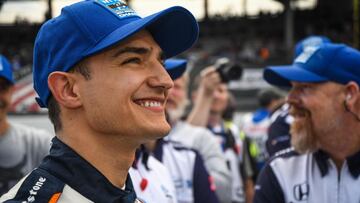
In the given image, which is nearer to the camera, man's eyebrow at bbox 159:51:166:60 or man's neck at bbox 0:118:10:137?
man's eyebrow at bbox 159:51:166:60

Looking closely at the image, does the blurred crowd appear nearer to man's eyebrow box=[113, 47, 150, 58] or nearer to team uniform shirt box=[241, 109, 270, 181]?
man's eyebrow box=[113, 47, 150, 58]

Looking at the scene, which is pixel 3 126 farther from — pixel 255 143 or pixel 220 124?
pixel 255 143

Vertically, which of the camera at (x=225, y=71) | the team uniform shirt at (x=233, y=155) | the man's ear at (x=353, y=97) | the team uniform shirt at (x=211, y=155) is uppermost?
the man's ear at (x=353, y=97)

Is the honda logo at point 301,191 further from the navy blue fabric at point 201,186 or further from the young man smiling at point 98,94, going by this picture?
the young man smiling at point 98,94

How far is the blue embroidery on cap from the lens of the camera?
4.17 ft

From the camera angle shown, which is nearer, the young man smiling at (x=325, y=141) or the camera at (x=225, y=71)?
the young man smiling at (x=325, y=141)

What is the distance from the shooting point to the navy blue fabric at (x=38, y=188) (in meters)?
1.11

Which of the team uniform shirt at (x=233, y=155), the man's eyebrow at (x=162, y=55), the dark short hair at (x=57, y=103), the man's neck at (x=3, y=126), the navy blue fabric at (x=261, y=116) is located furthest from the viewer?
the navy blue fabric at (x=261, y=116)

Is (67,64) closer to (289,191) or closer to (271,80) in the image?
(289,191)

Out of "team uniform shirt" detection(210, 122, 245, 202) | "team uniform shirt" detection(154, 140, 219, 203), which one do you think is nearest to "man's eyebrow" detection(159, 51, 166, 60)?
"team uniform shirt" detection(154, 140, 219, 203)

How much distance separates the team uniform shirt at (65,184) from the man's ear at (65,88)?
0.11 m

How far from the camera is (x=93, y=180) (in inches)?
46.8

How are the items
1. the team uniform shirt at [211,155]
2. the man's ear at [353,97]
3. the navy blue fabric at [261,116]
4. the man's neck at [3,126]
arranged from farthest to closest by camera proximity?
the navy blue fabric at [261,116], the team uniform shirt at [211,155], the man's neck at [3,126], the man's ear at [353,97]

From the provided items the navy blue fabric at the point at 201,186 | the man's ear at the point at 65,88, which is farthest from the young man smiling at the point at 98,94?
the navy blue fabric at the point at 201,186
